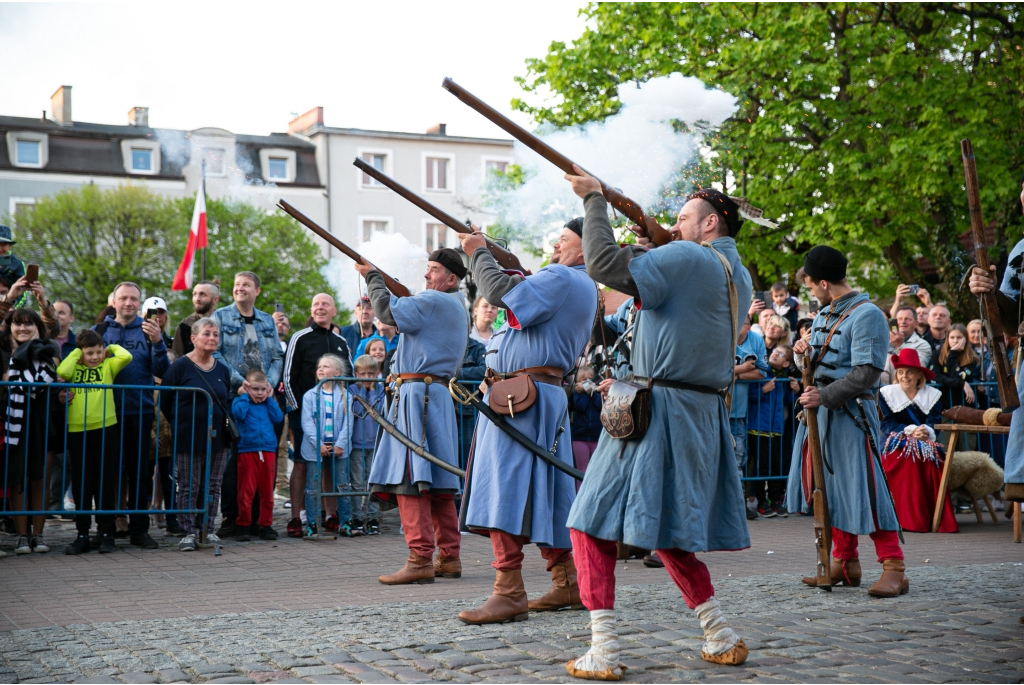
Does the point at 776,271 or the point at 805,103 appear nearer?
the point at 805,103

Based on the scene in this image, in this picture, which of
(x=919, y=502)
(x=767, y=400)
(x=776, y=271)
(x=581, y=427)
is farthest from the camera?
(x=776, y=271)

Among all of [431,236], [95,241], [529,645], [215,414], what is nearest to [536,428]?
[529,645]

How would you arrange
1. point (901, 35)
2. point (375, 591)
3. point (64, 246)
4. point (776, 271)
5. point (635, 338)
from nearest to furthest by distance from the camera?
point (635, 338) < point (375, 591) < point (901, 35) < point (776, 271) < point (64, 246)

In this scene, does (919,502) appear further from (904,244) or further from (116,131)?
(116,131)

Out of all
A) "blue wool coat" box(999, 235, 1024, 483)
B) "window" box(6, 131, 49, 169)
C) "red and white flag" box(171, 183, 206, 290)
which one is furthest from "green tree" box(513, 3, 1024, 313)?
"window" box(6, 131, 49, 169)

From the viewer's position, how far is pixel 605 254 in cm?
441

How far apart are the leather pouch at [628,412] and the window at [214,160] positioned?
29.9 meters

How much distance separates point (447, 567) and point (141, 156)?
44430 millimetres

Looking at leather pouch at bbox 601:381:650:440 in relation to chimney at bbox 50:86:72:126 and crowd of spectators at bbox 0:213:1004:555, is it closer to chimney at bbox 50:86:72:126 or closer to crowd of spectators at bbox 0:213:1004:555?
crowd of spectators at bbox 0:213:1004:555

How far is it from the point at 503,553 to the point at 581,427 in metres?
3.42

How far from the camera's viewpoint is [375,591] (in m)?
6.61

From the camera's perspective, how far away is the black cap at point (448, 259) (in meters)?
7.15

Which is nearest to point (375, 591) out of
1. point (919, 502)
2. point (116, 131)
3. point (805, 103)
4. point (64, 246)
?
point (919, 502)

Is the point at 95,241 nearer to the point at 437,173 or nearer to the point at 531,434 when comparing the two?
the point at 437,173
